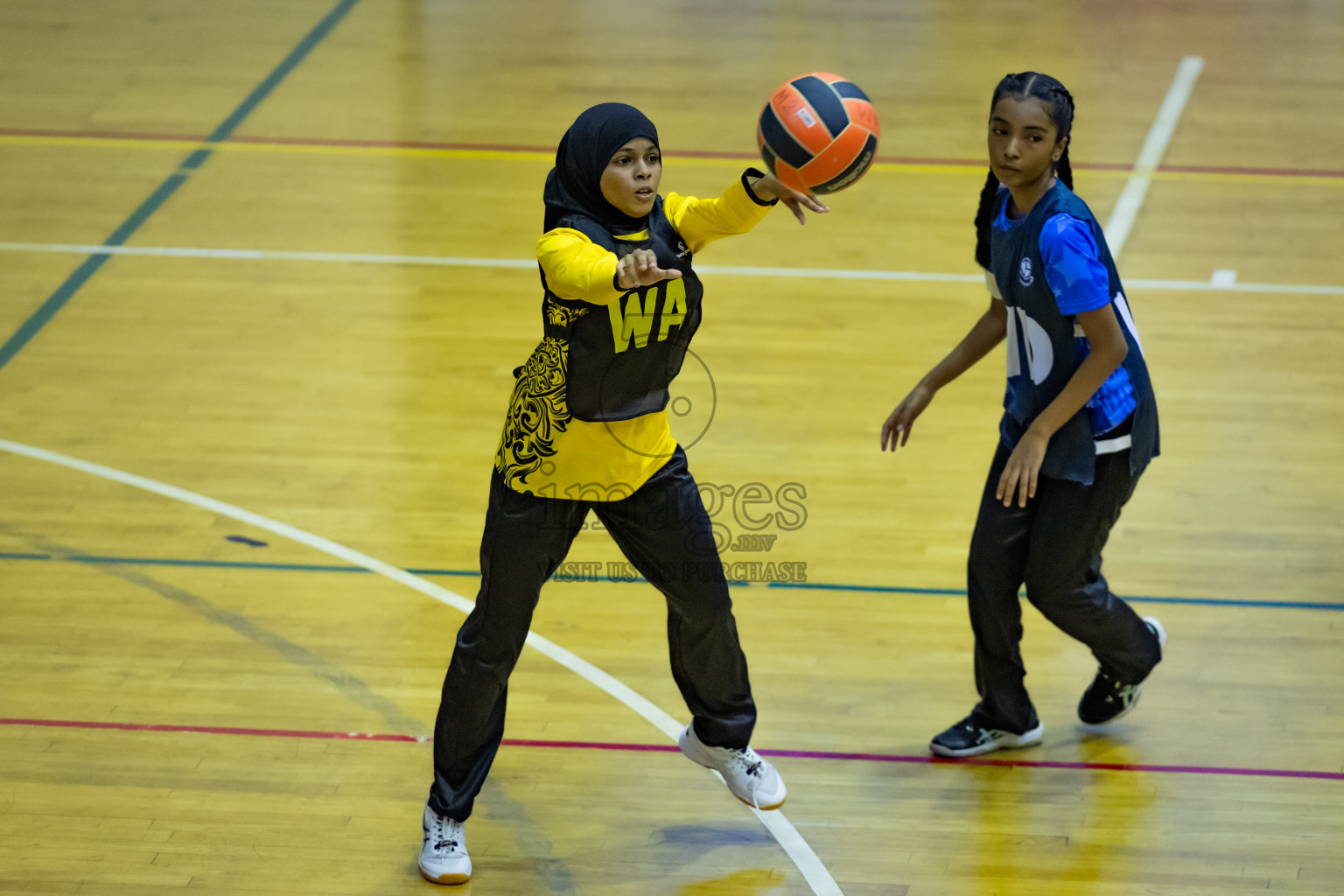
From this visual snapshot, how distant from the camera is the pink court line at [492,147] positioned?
8570mm

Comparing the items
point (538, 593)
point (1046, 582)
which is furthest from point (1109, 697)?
point (538, 593)

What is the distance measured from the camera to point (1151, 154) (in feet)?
28.9

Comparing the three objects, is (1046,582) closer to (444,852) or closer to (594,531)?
(444,852)

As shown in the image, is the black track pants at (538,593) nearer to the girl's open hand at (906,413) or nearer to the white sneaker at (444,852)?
the white sneaker at (444,852)

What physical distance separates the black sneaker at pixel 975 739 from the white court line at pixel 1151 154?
3.75 m

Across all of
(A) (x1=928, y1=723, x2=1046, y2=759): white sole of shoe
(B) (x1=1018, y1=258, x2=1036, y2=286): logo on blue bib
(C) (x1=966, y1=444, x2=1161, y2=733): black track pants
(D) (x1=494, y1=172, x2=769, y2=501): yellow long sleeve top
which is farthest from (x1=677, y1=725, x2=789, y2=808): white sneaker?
(B) (x1=1018, y1=258, x2=1036, y2=286): logo on blue bib

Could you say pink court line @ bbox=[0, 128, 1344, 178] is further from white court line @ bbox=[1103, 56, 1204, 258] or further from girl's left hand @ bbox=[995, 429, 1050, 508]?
girl's left hand @ bbox=[995, 429, 1050, 508]

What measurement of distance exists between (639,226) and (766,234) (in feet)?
14.8

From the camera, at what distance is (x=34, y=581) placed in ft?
17.3

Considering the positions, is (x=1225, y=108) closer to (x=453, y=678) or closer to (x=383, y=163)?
(x=383, y=163)

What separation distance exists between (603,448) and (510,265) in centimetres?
420

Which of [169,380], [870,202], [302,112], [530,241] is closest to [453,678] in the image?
[169,380]

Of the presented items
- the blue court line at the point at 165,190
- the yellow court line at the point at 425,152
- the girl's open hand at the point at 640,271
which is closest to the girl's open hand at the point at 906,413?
the girl's open hand at the point at 640,271

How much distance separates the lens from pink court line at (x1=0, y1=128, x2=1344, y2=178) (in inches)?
337
